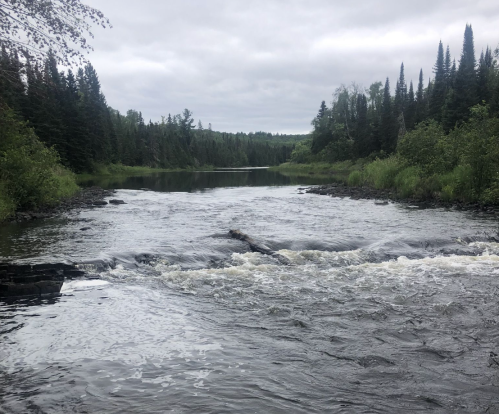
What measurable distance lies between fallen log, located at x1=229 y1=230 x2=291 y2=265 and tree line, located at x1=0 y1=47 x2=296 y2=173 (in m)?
7.94

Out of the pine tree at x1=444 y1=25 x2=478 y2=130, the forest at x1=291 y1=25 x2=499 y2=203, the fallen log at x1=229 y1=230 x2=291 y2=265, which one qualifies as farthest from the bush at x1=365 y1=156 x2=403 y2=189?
the pine tree at x1=444 y1=25 x2=478 y2=130

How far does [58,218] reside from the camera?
69.3 ft

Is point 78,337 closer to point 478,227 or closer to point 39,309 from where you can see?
point 39,309

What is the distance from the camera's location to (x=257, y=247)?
48.1ft

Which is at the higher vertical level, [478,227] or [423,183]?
[423,183]

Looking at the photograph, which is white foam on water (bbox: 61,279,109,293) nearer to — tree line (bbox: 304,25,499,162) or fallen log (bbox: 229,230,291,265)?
fallen log (bbox: 229,230,291,265)

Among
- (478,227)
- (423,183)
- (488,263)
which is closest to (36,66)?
(488,263)

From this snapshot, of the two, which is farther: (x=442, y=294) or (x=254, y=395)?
(x=442, y=294)

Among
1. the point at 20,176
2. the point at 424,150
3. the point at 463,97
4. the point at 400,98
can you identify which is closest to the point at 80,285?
the point at 20,176

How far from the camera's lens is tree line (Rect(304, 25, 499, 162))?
6378 cm

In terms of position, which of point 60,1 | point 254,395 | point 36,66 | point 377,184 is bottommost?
point 254,395

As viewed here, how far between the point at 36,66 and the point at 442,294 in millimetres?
11737

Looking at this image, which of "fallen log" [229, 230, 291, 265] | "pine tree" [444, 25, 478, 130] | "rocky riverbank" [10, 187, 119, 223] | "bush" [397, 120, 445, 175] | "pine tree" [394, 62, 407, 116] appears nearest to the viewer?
"fallen log" [229, 230, 291, 265]

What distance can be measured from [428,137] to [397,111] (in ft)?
176
